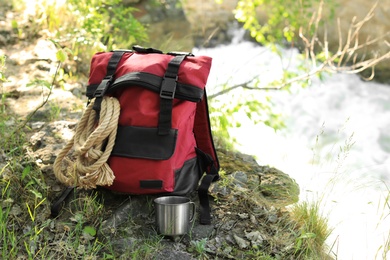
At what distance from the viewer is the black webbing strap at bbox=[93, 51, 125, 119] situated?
2750mm

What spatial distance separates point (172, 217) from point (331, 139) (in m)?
4.77

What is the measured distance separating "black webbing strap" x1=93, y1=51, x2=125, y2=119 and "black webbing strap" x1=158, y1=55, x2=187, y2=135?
32 centimetres

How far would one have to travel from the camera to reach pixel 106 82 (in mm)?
2766

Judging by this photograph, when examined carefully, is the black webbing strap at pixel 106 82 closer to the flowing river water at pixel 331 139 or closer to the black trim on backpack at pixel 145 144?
the black trim on backpack at pixel 145 144

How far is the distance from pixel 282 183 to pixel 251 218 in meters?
0.56

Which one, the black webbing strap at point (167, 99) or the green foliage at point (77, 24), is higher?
the black webbing strap at point (167, 99)

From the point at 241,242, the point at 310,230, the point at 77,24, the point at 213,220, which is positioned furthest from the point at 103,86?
the point at 77,24

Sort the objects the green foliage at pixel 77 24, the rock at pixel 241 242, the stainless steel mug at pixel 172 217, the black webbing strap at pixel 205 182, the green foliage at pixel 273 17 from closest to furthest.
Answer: the stainless steel mug at pixel 172 217 → the rock at pixel 241 242 → the black webbing strap at pixel 205 182 → the green foliage at pixel 77 24 → the green foliage at pixel 273 17

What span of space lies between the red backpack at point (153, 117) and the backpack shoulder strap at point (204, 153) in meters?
0.12

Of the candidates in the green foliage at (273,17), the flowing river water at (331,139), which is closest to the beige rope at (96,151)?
the flowing river water at (331,139)

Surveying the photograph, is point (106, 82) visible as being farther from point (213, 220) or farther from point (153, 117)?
point (213, 220)

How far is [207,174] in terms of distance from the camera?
304cm

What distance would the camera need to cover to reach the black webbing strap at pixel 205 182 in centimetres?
284

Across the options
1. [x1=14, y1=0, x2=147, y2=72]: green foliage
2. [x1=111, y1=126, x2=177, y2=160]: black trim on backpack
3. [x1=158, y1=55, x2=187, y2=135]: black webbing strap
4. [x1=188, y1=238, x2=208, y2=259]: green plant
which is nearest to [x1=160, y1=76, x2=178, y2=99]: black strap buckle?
[x1=158, y1=55, x2=187, y2=135]: black webbing strap
